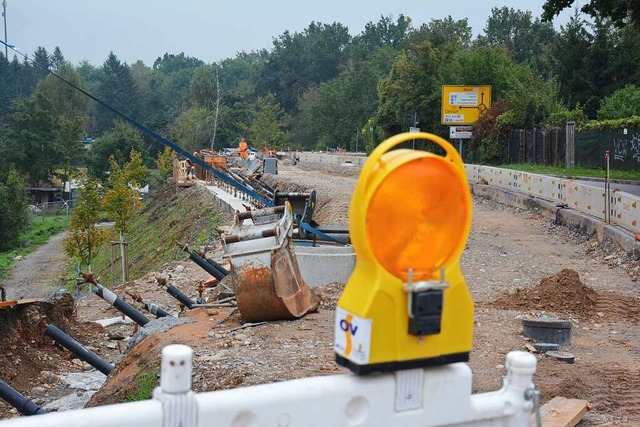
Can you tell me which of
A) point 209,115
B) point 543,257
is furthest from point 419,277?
point 209,115

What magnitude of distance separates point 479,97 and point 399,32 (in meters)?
106

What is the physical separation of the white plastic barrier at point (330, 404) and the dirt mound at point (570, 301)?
850 centimetres

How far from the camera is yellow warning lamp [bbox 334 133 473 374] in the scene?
305 centimetres

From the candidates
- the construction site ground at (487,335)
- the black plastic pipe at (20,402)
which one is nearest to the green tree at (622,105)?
the construction site ground at (487,335)

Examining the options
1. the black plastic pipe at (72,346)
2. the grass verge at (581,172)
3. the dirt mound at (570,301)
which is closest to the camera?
the black plastic pipe at (72,346)

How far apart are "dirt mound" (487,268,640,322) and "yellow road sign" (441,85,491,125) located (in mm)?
37421

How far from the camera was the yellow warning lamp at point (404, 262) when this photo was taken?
3049 millimetres

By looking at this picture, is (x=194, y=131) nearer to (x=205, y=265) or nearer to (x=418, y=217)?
(x=205, y=265)

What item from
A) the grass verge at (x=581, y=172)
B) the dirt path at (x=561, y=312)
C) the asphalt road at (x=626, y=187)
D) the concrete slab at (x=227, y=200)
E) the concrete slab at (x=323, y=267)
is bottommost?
the concrete slab at (x=227, y=200)

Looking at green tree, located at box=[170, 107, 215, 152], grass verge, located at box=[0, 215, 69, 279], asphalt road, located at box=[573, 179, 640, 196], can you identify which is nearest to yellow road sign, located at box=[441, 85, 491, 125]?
asphalt road, located at box=[573, 179, 640, 196]

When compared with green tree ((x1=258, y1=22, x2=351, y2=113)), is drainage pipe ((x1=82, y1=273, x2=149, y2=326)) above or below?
below

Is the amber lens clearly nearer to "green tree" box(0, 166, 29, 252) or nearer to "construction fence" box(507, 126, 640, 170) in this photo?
"construction fence" box(507, 126, 640, 170)

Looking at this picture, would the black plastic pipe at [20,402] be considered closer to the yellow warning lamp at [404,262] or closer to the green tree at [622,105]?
the yellow warning lamp at [404,262]

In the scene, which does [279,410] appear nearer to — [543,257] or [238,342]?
[238,342]
